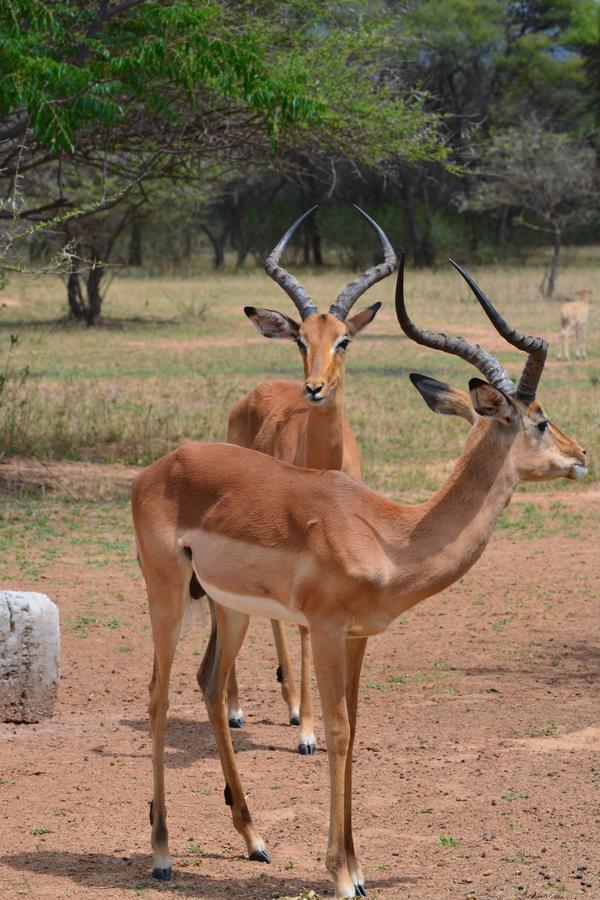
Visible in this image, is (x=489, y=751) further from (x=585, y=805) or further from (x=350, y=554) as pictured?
(x=350, y=554)

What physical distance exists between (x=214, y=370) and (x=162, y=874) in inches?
522

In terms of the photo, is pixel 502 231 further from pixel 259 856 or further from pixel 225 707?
pixel 259 856

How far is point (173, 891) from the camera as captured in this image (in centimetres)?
417

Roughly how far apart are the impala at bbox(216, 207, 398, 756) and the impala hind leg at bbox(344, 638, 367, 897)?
4.49 feet

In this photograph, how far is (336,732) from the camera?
4105mm

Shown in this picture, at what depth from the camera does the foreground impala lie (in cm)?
413

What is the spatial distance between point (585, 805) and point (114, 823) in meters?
1.62

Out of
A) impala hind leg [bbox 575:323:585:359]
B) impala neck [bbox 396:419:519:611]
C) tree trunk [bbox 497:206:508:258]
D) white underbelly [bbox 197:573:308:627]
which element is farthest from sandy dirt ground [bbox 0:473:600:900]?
tree trunk [bbox 497:206:508:258]

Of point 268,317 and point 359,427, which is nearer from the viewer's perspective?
point 268,317

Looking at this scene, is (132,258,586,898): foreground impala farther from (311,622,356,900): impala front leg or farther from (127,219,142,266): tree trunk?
(127,219,142,266): tree trunk

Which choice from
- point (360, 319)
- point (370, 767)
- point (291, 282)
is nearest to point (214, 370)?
point (291, 282)

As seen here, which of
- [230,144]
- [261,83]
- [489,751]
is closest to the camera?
[489,751]

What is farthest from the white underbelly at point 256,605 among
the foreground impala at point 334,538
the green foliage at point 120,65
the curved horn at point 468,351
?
the green foliage at point 120,65

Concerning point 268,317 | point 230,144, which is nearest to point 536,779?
point 268,317
